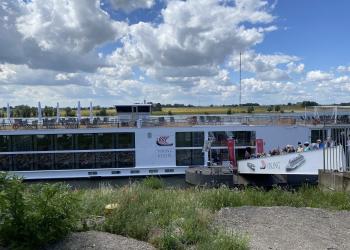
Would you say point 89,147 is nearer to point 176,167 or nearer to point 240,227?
point 176,167

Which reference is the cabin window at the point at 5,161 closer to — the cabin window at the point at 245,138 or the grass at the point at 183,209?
the cabin window at the point at 245,138

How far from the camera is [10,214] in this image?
249 inches

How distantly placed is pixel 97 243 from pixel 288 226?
11.3 ft

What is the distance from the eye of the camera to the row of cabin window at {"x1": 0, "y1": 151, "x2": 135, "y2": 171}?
4816 cm

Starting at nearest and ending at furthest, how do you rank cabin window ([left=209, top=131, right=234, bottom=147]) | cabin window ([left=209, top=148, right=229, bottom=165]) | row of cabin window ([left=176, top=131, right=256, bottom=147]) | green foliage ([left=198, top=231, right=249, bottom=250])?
green foliage ([left=198, top=231, right=249, bottom=250]), row of cabin window ([left=176, top=131, right=256, bottom=147]), cabin window ([left=209, top=148, right=229, bottom=165]), cabin window ([left=209, top=131, right=234, bottom=147])

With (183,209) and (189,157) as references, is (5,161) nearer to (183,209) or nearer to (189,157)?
(189,157)

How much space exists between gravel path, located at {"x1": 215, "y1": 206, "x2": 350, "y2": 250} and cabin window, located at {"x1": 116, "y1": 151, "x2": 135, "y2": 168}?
4006 centimetres

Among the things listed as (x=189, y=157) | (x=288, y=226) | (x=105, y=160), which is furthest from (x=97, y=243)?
(x=189, y=157)

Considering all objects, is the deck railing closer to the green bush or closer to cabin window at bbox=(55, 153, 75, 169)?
cabin window at bbox=(55, 153, 75, 169)

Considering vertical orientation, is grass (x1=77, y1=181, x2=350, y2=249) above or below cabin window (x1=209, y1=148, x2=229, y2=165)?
above

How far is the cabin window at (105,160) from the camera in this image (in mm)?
48844

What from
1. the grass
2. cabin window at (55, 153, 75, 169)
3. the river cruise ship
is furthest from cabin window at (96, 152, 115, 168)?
the grass

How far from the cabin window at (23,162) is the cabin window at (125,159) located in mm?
8546

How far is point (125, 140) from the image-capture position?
163 ft
